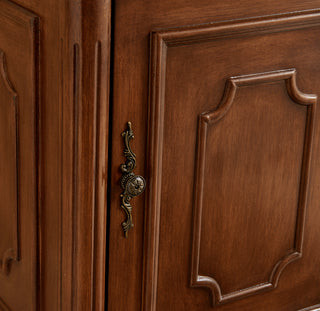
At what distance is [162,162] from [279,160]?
22 centimetres

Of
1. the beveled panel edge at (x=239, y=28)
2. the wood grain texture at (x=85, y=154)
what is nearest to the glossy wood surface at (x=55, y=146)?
the wood grain texture at (x=85, y=154)

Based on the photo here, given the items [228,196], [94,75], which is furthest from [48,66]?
[228,196]

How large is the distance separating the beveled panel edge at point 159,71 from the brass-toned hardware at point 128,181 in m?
0.02

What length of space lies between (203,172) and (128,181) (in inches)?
5.2

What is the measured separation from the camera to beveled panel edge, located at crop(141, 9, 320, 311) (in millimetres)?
1016

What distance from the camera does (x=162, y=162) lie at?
1088 mm

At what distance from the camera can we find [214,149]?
113 cm

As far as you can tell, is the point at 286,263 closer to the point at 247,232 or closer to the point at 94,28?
the point at 247,232

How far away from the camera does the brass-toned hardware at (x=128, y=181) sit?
3.41ft
